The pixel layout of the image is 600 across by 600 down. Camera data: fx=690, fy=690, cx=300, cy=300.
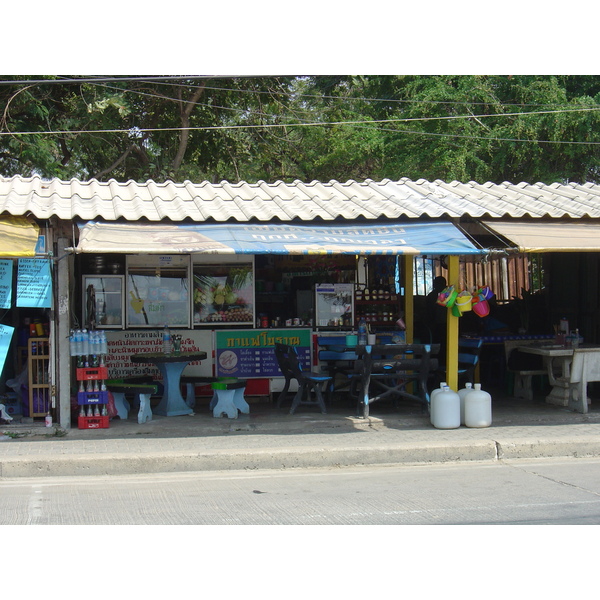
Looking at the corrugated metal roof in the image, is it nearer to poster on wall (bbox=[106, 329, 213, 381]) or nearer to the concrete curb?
poster on wall (bbox=[106, 329, 213, 381])

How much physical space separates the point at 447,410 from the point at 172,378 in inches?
151

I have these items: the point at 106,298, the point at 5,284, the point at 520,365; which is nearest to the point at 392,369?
the point at 520,365

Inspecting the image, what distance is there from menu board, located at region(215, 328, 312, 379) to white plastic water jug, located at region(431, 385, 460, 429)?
2.78m

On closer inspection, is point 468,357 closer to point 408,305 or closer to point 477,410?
point 408,305

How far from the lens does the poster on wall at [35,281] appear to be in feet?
27.5

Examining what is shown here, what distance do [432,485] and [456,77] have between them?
581 inches

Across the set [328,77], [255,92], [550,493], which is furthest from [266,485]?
[328,77]

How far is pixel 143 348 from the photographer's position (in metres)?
10.8


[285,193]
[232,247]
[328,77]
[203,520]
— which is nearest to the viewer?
[203,520]

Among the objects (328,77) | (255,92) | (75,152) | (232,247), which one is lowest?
(232,247)

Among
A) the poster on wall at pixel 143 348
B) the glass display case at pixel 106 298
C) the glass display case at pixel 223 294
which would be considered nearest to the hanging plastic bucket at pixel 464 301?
the glass display case at pixel 223 294

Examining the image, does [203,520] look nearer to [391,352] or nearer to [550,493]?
[550,493]

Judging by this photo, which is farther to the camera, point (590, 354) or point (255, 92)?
point (255, 92)

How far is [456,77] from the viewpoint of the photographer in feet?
61.9
